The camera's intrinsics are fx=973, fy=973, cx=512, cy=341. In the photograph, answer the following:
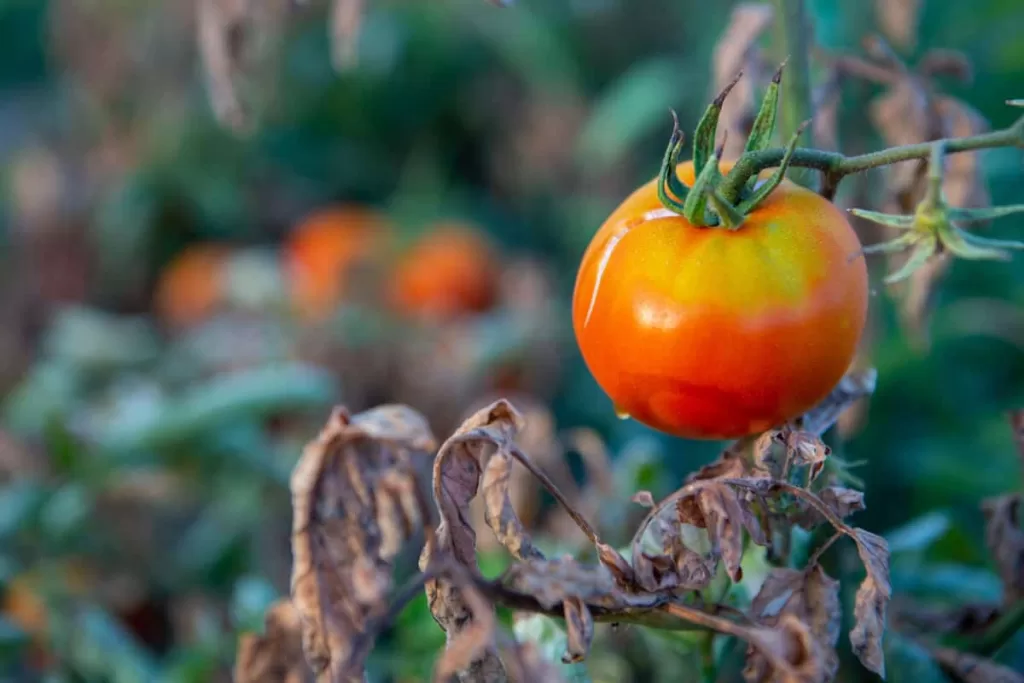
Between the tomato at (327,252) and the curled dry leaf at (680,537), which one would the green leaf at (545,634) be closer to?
the curled dry leaf at (680,537)

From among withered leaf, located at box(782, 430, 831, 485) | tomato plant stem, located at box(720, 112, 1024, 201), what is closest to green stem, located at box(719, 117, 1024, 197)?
tomato plant stem, located at box(720, 112, 1024, 201)

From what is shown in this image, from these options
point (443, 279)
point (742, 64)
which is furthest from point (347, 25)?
point (443, 279)

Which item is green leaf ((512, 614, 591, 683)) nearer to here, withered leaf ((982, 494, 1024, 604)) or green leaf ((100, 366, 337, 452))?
withered leaf ((982, 494, 1024, 604))

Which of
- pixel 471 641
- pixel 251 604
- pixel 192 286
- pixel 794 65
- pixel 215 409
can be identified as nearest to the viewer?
pixel 471 641

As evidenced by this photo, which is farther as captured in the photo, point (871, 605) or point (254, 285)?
point (254, 285)

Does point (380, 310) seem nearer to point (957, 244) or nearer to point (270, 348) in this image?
point (270, 348)

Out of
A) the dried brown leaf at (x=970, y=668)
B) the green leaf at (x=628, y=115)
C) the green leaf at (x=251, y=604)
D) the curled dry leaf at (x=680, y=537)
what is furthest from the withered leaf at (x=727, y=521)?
the green leaf at (x=628, y=115)

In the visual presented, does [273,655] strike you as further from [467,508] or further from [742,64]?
[742,64]
